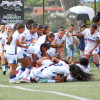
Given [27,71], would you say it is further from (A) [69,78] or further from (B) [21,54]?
(A) [69,78]

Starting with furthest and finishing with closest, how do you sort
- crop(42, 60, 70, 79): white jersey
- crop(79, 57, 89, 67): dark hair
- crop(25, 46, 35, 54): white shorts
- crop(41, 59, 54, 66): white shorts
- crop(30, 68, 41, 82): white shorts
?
crop(25, 46, 35, 54): white shorts < crop(79, 57, 89, 67): dark hair < crop(41, 59, 54, 66): white shorts < crop(30, 68, 41, 82): white shorts < crop(42, 60, 70, 79): white jersey

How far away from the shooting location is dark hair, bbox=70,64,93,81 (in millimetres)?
13809

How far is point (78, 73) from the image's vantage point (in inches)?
550

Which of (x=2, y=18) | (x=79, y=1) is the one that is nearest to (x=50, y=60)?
(x=2, y=18)

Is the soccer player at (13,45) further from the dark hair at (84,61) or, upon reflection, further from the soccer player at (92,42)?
the soccer player at (92,42)

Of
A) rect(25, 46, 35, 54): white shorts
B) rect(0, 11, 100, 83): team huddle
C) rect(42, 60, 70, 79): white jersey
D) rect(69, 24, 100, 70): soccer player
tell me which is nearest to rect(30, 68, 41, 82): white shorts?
rect(0, 11, 100, 83): team huddle

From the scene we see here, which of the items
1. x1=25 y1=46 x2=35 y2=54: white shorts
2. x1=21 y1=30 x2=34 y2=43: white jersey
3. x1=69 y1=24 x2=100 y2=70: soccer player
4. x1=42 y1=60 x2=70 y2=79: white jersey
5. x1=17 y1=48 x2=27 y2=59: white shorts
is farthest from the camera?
x1=69 y1=24 x2=100 y2=70: soccer player

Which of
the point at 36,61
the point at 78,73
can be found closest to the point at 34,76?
the point at 36,61

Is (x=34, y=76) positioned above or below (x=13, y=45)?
below

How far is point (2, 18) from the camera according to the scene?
73.9 feet

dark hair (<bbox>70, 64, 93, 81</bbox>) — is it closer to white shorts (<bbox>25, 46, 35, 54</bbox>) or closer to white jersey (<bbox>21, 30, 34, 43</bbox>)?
white shorts (<bbox>25, 46, 35, 54</bbox>)

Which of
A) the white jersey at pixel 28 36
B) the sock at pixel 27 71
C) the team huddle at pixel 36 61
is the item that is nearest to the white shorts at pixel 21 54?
the team huddle at pixel 36 61

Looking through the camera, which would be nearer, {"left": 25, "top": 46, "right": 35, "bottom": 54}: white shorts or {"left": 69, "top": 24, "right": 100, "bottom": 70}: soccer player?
{"left": 25, "top": 46, "right": 35, "bottom": 54}: white shorts

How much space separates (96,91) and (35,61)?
4.50 m
